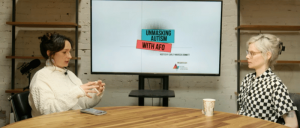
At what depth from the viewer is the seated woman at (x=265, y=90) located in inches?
55.4

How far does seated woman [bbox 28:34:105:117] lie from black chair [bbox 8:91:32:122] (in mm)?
43

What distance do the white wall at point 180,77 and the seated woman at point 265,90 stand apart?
1340 mm

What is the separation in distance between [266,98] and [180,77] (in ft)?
5.40

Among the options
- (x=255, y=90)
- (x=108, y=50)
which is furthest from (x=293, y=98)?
(x=108, y=50)

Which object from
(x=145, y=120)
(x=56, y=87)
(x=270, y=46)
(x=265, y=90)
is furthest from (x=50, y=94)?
(x=270, y=46)

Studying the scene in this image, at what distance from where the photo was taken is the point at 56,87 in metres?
1.65

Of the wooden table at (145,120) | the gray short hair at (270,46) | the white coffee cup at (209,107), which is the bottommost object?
the wooden table at (145,120)

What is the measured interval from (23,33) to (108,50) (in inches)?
49.4

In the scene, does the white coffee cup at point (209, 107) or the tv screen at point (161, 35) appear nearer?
the white coffee cup at point (209, 107)

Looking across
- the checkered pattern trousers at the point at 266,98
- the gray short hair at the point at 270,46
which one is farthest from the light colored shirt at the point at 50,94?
the gray short hair at the point at 270,46

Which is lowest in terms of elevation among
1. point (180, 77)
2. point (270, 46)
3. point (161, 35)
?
point (180, 77)

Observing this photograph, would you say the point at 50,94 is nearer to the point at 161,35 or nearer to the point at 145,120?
the point at 145,120

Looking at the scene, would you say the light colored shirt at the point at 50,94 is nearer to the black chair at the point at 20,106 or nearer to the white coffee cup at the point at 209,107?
the black chair at the point at 20,106

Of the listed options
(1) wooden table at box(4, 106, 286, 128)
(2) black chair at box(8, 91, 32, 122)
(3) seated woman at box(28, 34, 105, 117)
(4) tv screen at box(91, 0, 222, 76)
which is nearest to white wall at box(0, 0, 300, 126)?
(4) tv screen at box(91, 0, 222, 76)
